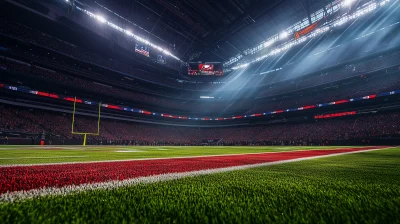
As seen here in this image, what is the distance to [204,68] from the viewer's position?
3738 centimetres

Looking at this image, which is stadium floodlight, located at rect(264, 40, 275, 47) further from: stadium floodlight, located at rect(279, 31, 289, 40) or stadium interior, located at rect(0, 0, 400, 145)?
stadium floodlight, located at rect(279, 31, 289, 40)

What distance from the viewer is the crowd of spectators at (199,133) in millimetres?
22394

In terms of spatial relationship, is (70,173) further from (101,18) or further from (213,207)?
(101,18)

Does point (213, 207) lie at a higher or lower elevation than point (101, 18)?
lower

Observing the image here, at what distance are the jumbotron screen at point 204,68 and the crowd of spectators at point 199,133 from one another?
1349cm

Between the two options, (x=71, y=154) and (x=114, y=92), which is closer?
(x=71, y=154)

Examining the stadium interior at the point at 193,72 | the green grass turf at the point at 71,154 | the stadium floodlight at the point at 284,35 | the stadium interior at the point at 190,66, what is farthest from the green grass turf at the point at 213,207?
the stadium floodlight at the point at 284,35

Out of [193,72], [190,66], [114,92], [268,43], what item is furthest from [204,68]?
[114,92]

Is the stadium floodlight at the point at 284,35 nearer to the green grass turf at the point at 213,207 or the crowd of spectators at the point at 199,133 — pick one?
Answer: the crowd of spectators at the point at 199,133

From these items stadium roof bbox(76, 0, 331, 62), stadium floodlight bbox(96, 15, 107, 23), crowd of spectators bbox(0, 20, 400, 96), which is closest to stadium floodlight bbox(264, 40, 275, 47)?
stadium roof bbox(76, 0, 331, 62)

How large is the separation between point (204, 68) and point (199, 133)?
15.3m

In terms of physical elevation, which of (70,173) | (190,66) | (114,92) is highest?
(190,66)

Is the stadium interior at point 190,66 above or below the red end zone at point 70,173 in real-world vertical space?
above

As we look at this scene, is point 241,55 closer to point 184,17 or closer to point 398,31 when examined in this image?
point 184,17
